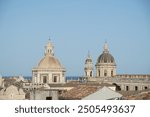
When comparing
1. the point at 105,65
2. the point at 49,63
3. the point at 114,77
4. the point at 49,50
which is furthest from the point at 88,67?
the point at 49,63

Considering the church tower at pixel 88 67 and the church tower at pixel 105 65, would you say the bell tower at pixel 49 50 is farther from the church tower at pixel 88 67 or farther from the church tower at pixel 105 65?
the church tower at pixel 88 67

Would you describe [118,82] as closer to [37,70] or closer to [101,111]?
[37,70]

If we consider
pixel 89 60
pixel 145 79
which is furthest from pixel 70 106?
pixel 89 60

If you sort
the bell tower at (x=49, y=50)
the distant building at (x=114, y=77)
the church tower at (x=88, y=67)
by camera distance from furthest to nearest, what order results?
1. the church tower at (x=88, y=67)
2. the bell tower at (x=49, y=50)
3. the distant building at (x=114, y=77)

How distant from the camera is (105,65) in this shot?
51688 millimetres

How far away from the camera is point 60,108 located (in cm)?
569

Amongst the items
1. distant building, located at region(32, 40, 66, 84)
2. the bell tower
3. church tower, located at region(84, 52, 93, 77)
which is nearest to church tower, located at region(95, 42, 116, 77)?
church tower, located at region(84, 52, 93, 77)

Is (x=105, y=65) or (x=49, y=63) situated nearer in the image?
(x=49, y=63)

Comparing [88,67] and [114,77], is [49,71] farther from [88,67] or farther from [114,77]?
[88,67]

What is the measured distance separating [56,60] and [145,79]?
31.3ft

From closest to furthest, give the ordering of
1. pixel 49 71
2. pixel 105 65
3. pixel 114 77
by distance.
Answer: pixel 49 71
pixel 114 77
pixel 105 65

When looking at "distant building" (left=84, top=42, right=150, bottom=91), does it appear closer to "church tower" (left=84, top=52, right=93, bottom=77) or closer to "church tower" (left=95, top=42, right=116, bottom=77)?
"church tower" (left=95, top=42, right=116, bottom=77)

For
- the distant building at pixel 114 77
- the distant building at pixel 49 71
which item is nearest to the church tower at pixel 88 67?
the distant building at pixel 114 77

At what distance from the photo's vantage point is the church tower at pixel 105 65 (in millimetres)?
51812
